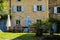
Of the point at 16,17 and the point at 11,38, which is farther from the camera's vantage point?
the point at 16,17

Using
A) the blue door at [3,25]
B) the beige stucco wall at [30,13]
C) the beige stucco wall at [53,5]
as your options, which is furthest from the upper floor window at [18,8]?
the beige stucco wall at [53,5]

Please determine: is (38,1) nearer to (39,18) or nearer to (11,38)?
(39,18)

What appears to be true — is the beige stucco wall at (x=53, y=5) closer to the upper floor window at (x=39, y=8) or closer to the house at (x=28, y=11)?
the house at (x=28, y=11)

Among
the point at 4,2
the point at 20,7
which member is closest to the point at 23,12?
the point at 20,7

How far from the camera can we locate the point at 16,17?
4528cm

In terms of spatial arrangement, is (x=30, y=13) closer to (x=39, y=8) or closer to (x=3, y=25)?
(x=39, y=8)

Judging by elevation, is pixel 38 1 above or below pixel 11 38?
above

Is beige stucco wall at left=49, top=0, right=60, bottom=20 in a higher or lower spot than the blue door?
higher

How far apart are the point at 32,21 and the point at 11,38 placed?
18713 millimetres

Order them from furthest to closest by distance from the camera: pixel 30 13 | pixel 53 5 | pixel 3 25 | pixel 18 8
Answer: pixel 3 25, pixel 18 8, pixel 30 13, pixel 53 5

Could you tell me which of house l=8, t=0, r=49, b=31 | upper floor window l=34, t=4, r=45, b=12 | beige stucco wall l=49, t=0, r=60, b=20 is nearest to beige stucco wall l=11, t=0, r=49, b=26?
house l=8, t=0, r=49, b=31

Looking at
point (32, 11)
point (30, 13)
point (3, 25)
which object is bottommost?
point (3, 25)

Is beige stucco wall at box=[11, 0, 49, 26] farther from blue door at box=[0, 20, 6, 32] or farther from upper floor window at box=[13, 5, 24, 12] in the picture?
blue door at box=[0, 20, 6, 32]

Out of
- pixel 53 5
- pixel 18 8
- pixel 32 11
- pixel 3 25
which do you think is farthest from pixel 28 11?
pixel 3 25
